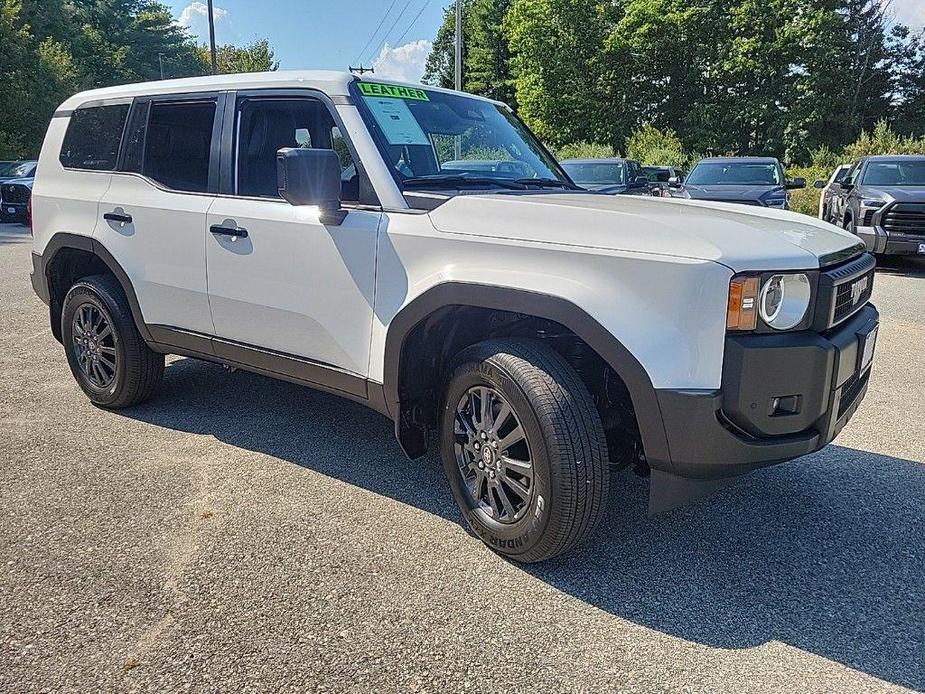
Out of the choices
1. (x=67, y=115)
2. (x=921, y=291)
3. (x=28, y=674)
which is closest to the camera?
(x=28, y=674)

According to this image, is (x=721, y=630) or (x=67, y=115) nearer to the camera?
(x=721, y=630)

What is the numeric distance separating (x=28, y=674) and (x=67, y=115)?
3725mm

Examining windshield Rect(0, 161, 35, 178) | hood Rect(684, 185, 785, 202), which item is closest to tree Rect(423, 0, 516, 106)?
windshield Rect(0, 161, 35, 178)

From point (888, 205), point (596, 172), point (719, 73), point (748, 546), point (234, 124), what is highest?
point (719, 73)

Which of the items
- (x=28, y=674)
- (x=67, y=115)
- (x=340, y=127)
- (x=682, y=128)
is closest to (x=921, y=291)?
(x=340, y=127)

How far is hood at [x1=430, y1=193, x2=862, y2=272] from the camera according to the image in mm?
2549

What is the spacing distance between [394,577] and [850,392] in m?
1.90

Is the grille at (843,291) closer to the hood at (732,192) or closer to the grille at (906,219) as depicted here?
the grille at (906,219)

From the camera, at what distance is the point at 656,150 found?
3344cm

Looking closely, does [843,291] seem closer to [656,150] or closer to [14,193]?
[14,193]

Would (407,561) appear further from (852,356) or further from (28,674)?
(852,356)

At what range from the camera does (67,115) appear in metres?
4.88

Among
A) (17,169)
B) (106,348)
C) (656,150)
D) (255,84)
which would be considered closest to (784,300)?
(255,84)

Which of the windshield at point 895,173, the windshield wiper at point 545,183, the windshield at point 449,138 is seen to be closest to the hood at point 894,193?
the windshield at point 895,173
